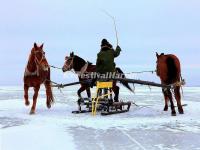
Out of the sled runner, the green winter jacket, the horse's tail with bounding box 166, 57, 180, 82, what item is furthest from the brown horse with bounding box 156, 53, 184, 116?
the sled runner

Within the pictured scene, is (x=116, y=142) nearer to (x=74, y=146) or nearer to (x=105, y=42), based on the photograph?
(x=74, y=146)

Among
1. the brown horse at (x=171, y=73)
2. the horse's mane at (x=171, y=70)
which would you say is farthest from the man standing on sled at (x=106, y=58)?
the horse's mane at (x=171, y=70)

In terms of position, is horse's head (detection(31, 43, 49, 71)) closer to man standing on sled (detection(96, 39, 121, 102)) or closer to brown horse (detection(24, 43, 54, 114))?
brown horse (detection(24, 43, 54, 114))

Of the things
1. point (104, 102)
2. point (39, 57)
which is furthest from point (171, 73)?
point (39, 57)

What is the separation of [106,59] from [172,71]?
2.07m

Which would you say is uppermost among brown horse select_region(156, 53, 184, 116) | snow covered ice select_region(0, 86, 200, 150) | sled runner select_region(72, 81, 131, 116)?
brown horse select_region(156, 53, 184, 116)

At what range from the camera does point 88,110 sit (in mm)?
14594

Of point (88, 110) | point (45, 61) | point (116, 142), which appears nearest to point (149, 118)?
point (88, 110)

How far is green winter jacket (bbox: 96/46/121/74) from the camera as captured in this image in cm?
1375

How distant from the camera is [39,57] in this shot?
13477mm

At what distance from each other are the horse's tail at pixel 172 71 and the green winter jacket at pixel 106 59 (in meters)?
1.66

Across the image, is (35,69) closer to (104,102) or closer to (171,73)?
(104,102)

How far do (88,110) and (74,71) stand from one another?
194 centimetres

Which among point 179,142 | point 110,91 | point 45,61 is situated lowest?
point 179,142
